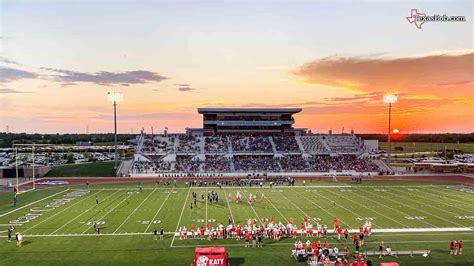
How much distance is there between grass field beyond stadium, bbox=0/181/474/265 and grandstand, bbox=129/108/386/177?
11.3 meters

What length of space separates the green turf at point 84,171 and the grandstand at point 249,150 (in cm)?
334

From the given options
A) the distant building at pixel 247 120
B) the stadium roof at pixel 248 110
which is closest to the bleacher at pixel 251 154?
the distant building at pixel 247 120

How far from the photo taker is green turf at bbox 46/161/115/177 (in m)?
50.3

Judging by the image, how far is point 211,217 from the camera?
2647 centimetres

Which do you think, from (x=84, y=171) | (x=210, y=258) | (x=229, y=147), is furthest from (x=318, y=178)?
(x=210, y=258)

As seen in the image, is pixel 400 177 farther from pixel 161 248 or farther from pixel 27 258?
pixel 27 258

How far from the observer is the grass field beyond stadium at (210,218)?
61.0 feet

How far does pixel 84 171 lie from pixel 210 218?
31.4m

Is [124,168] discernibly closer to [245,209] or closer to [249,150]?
[249,150]

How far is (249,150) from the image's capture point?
59312 millimetres

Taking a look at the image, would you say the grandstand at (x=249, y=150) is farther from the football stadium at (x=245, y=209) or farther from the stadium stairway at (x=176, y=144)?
the football stadium at (x=245, y=209)

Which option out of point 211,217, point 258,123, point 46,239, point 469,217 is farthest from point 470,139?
point 46,239

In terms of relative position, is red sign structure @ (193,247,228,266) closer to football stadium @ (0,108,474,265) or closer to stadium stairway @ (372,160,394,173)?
football stadium @ (0,108,474,265)

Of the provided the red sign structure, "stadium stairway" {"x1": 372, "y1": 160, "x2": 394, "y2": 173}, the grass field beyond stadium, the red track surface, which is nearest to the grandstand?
"stadium stairway" {"x1": 372, "y1": 160, "x2": 394, "y2": 173}
